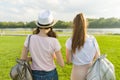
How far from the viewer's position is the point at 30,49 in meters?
4.05

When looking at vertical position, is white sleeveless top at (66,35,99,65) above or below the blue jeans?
above

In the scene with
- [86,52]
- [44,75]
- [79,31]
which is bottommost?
[44,75]

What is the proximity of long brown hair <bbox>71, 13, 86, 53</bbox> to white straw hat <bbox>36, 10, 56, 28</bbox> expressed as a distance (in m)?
0.33

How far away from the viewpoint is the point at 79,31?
13.8 feet

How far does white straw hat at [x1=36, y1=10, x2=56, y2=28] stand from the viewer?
3.98m

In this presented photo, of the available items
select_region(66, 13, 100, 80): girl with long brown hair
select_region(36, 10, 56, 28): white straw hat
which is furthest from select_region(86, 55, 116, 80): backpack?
select_region(36, 10, 56, 28): white straw hat

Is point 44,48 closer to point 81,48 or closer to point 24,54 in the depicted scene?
point 24,54

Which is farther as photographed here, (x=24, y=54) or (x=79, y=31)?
(x=79, y=31)

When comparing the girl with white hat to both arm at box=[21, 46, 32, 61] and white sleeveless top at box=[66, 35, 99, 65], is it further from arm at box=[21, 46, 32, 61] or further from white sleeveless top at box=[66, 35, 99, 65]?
white sleeveless top at box=[66, 35, 99, 65]

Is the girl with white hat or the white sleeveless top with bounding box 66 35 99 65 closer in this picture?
the girl with white hat

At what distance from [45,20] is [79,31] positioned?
0.50 metres

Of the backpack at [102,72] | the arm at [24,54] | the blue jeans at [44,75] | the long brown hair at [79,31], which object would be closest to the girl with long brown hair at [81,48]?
the long brown hair at [79,31]

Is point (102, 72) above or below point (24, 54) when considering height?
below

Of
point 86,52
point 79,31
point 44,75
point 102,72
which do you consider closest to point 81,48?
point 86,52
